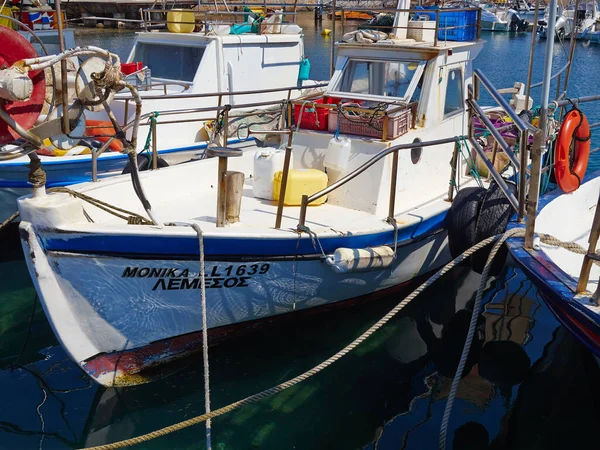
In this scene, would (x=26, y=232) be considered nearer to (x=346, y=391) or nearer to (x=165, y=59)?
(x=346, y=391)

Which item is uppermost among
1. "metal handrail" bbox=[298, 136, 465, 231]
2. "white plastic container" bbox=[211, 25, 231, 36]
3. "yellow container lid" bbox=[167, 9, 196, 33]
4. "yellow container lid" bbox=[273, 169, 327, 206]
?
"yellow container lid" bbox=[167, 9, 196, 33]

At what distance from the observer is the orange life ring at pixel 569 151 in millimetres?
6637

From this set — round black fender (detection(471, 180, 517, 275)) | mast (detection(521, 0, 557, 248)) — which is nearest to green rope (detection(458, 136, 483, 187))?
round black fender (detection(471, 180, 517, 275))

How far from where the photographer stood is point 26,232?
16.5ft

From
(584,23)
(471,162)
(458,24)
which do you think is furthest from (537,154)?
(584,23)

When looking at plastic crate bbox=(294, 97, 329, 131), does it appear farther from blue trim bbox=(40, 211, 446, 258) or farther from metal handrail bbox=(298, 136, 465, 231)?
blue trim bbox=(40, 211, 446, 258)

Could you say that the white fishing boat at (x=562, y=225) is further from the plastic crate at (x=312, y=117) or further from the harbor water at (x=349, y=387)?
the plastic crate at (x=312, y=117)

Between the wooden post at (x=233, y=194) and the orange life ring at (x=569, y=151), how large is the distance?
3.24 metres

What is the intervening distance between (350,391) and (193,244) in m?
2.09

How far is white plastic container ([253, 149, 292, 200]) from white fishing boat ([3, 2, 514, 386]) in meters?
0.02

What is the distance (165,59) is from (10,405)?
7.11 metres

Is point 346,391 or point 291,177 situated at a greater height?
point 291,177

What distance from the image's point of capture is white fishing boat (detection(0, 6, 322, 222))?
9039mm

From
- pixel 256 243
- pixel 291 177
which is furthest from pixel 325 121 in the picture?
pixel 256 243
